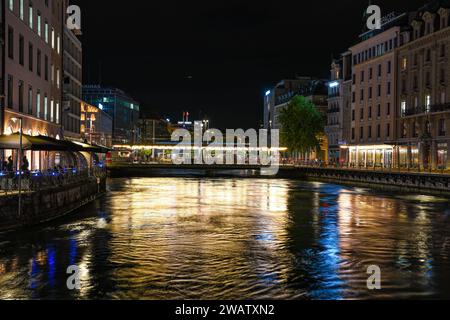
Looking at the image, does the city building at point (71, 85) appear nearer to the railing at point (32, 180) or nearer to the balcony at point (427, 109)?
the railing at point (32, 180)

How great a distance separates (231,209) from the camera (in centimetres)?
4238

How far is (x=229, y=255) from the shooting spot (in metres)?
22.3

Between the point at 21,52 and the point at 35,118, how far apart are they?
6697 mm

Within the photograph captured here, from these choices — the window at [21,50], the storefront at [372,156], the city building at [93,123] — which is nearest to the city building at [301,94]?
the storefront at [372,156]

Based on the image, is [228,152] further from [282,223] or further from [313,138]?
[282,223]

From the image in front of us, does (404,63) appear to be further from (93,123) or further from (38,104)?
(93,123)

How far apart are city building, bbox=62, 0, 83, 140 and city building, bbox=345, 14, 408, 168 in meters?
43.7

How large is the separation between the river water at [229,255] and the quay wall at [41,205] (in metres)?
1.00

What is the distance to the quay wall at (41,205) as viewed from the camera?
27.7 meters

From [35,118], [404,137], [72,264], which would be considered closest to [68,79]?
[35,118]

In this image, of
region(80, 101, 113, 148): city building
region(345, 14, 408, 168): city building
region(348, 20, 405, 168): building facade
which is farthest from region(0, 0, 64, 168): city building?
region(80, 101, 113, 148): city building

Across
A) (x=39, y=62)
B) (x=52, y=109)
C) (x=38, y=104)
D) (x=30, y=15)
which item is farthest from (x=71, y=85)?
(x=30, y=15)

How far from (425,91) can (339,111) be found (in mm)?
38266

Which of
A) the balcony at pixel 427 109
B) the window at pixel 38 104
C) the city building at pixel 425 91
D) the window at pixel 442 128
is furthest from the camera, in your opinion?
the city building at pixel 425 91
